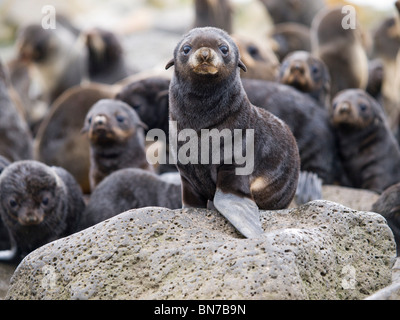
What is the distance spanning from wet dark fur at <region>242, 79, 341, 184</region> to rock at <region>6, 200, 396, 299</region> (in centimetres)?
291

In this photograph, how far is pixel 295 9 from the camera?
16891mm

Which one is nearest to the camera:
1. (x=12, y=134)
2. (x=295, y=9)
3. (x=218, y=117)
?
(x=218, y=117)

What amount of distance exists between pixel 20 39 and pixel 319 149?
7.00 metres

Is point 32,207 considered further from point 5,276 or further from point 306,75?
point 306,75

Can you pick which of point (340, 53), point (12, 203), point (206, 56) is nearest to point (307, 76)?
point (340, 53)

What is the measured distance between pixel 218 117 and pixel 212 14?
8447mm

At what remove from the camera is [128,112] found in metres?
7.97

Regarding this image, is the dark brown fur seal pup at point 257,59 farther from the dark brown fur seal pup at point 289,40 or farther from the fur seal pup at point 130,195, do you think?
the dark brown fur seal pup at point 289,40

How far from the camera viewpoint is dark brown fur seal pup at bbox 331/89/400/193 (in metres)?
8.41

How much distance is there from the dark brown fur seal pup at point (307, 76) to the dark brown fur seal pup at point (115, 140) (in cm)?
190

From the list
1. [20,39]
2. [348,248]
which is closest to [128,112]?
[348,248]

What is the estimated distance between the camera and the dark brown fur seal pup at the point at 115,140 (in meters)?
7.75
